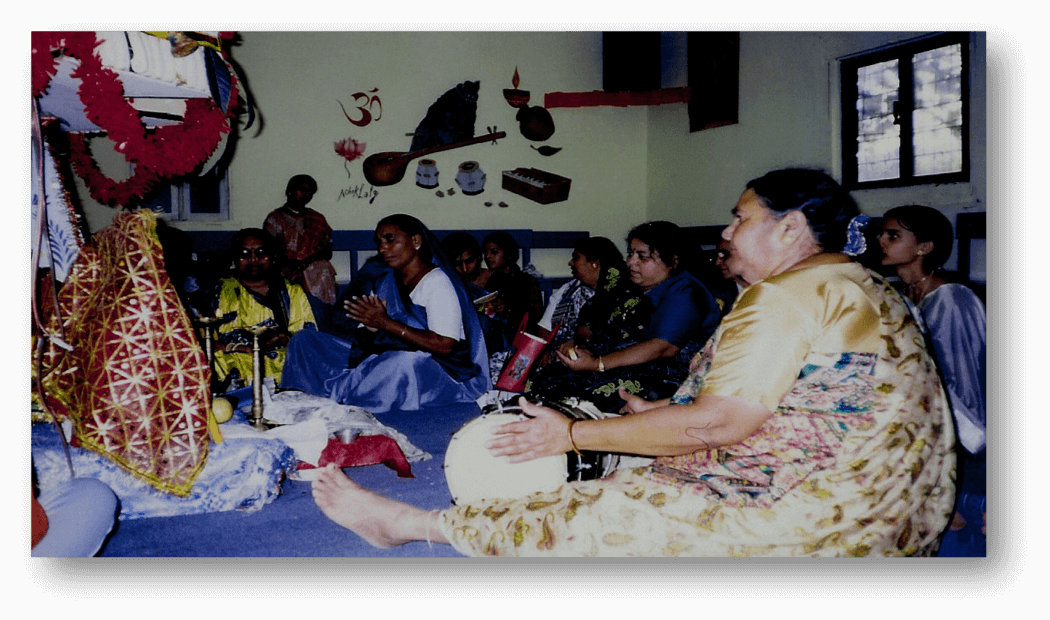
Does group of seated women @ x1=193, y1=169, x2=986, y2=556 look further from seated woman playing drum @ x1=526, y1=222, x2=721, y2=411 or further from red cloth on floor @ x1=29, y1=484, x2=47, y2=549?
seated woman playing drum @ x1=526, y1=222, x2=721, y2=411

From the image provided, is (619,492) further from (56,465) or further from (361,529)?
(56,465)

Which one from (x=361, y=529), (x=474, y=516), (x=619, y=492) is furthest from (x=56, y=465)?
(x=619, y=492)

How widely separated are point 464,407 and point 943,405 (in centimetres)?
338

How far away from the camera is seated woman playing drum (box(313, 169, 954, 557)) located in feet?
5.65

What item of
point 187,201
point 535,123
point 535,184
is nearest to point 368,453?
point 187,201

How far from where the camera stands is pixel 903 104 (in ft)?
18.3

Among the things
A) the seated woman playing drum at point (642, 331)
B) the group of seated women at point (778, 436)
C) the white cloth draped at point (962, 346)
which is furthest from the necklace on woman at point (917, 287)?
the group of seated women at point (778, 436)

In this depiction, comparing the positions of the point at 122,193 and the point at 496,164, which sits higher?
the point at 496,164

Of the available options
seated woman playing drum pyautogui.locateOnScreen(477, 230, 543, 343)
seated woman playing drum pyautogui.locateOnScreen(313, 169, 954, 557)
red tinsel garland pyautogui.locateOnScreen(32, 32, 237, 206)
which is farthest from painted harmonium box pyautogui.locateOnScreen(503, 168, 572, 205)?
seated woman playing drum pyautogui.locateOnScreen(313, 169, 954, 557)

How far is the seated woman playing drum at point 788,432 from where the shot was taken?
1.72 meters

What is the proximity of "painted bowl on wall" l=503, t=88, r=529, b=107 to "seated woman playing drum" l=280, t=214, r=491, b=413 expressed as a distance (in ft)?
12.6

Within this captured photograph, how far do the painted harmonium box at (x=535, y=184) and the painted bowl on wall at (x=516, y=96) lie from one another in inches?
28.0

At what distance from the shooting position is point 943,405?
1820 millimetres

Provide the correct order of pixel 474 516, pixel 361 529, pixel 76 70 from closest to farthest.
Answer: pixel 474 516 → pixel 76 70 → pixel 361 529
